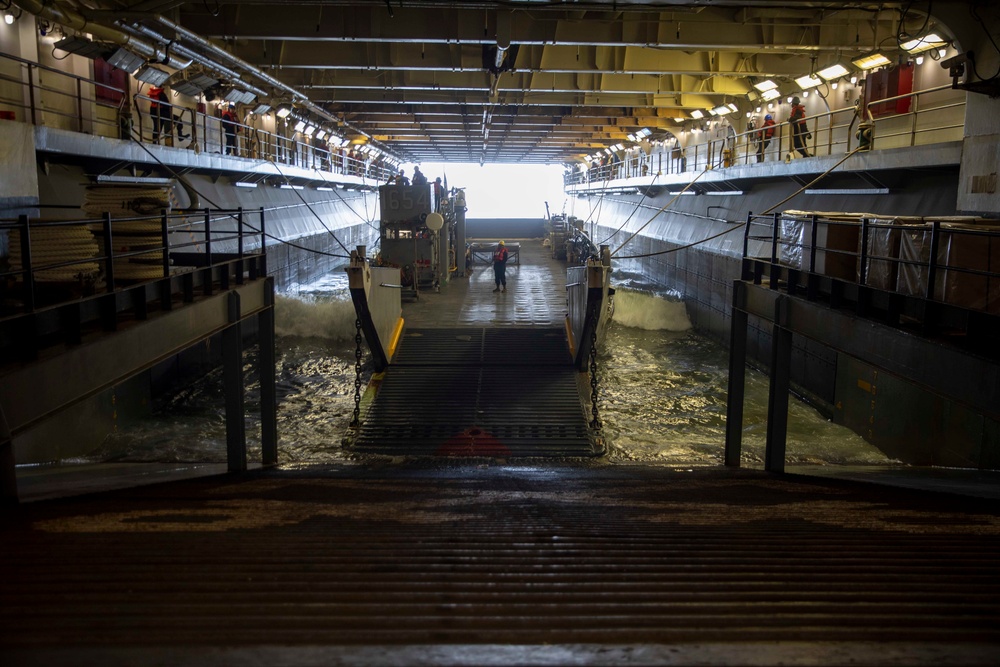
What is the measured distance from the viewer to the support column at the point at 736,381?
32.6ft

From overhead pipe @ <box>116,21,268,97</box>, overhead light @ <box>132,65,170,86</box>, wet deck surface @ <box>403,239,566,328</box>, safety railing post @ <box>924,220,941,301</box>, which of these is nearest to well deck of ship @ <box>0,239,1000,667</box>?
safety railing post @ <box>924,220,941,301</box>

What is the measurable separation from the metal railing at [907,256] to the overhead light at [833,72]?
27.9 feet

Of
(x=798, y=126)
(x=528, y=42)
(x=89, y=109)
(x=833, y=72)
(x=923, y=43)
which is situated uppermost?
(x=833, y=72)

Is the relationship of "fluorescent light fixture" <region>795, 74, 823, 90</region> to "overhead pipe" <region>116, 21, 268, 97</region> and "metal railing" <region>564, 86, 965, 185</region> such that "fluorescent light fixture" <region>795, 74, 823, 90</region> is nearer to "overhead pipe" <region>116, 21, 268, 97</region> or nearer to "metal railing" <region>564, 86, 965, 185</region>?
"metal railing" <region>564, 86, 965, 185</region>

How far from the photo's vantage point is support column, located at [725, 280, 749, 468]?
9.94 metres

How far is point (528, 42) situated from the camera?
13812 millimetres

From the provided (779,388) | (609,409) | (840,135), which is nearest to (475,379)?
(609,409)

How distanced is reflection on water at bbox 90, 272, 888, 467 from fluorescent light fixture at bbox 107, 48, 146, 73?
605cm

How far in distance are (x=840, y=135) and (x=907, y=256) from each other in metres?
12.4

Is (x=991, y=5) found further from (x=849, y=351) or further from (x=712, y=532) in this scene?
(x=712, y=532)

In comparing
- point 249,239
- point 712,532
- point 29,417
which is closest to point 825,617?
point 712,532

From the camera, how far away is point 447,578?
391 centimetres

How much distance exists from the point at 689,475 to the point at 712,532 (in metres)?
3.48

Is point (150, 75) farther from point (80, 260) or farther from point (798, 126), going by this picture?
point (798, 126)
